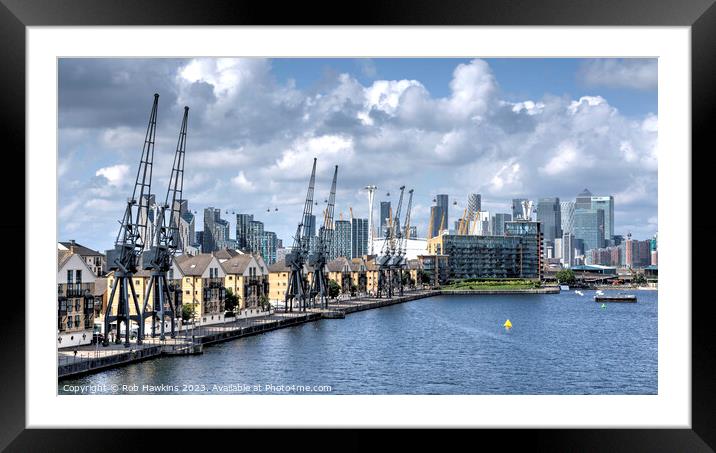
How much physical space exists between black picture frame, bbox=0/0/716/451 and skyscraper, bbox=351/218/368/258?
209ft

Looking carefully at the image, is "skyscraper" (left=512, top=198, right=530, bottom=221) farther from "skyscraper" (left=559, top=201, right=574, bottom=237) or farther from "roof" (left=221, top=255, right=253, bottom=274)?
"roof" (left=221, top=255, right=253, bottom=274)

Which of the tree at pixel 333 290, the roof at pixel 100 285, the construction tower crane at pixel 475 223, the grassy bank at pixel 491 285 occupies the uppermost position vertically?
the construction tower crane at pixel 475 223

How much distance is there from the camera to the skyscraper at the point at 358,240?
229 ft

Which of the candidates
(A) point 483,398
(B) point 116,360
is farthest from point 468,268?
(A) point 483,398

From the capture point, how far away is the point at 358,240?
70812mm

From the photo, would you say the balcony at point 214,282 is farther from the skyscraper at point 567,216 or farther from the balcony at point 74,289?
the skyscraper at point 567,216

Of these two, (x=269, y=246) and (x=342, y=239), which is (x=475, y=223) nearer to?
(x=342, y=239)

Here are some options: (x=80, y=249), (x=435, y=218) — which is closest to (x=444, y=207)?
(x=435, y=218)
